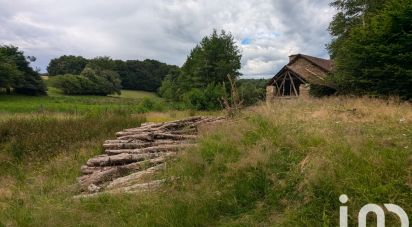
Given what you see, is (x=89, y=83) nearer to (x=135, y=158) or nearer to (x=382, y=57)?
(x=382, y=57)

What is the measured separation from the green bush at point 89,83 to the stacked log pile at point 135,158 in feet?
184

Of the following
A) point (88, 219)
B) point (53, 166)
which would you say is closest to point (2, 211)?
point (88, 219)

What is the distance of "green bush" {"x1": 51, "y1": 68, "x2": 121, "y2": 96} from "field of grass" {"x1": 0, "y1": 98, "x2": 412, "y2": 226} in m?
58.6

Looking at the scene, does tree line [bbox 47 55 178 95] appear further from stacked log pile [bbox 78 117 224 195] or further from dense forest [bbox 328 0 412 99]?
stacked log pile [bbox 78 117 224 195]

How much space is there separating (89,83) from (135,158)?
203 ft

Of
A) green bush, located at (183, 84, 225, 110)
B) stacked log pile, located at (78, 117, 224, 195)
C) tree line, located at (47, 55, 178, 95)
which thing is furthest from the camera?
tree line, located at (47, 55, 178, 95)

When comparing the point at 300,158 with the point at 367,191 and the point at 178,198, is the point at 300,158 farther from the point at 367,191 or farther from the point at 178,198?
the point at 178,198

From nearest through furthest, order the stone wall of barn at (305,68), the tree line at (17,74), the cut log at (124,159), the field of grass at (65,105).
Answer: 1. the cut log at (124,159)
2. the field of grass at (65,105)
3. the stone wall of barn at (305,68)
4. the tree line at (17,74)

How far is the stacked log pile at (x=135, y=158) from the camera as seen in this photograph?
6.35 meters

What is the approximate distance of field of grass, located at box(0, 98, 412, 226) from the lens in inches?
158

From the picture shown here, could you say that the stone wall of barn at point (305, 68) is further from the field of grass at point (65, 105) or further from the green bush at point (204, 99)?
the field of grass at point (65, 105)

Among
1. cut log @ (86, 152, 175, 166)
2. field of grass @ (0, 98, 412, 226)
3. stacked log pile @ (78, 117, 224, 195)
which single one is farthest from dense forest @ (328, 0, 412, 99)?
cut log @ (86, 152, 175, 166)

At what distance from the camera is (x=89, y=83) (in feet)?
214
